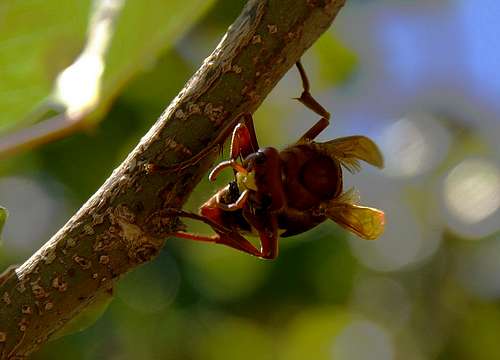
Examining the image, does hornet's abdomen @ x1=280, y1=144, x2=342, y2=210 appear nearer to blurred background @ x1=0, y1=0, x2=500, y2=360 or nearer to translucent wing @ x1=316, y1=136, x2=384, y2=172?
translucent wing @ x1=316, y1=136, x2=384, y2=172

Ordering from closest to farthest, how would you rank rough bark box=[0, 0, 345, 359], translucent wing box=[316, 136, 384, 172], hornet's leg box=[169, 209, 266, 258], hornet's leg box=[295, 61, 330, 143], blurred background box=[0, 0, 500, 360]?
1. rough bark box=[0, 0, 345, 359]
2. hornet's leg box=[169, 209, 266, 258]
3. hornet's leg box=[295, 61, 330, 143]
4. translucent wing box=[316, 136, 384, 172]
5. blurred background box=[0, 0, 500, 360]

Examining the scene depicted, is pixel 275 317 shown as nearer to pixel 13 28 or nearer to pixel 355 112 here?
pixel 355 112

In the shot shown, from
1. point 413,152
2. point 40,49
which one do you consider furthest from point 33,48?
point 413,152

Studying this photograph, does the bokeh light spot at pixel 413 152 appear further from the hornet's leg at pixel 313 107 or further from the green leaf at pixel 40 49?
the green leaf at pixel 40 49

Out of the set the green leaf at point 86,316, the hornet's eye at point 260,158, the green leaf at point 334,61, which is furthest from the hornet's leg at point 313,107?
the green leaf at point 334,61

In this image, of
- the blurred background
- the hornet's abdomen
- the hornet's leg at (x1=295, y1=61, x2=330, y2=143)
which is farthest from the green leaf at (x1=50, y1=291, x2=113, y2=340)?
the blurred background

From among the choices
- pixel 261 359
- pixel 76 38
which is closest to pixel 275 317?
pixel 261 359
